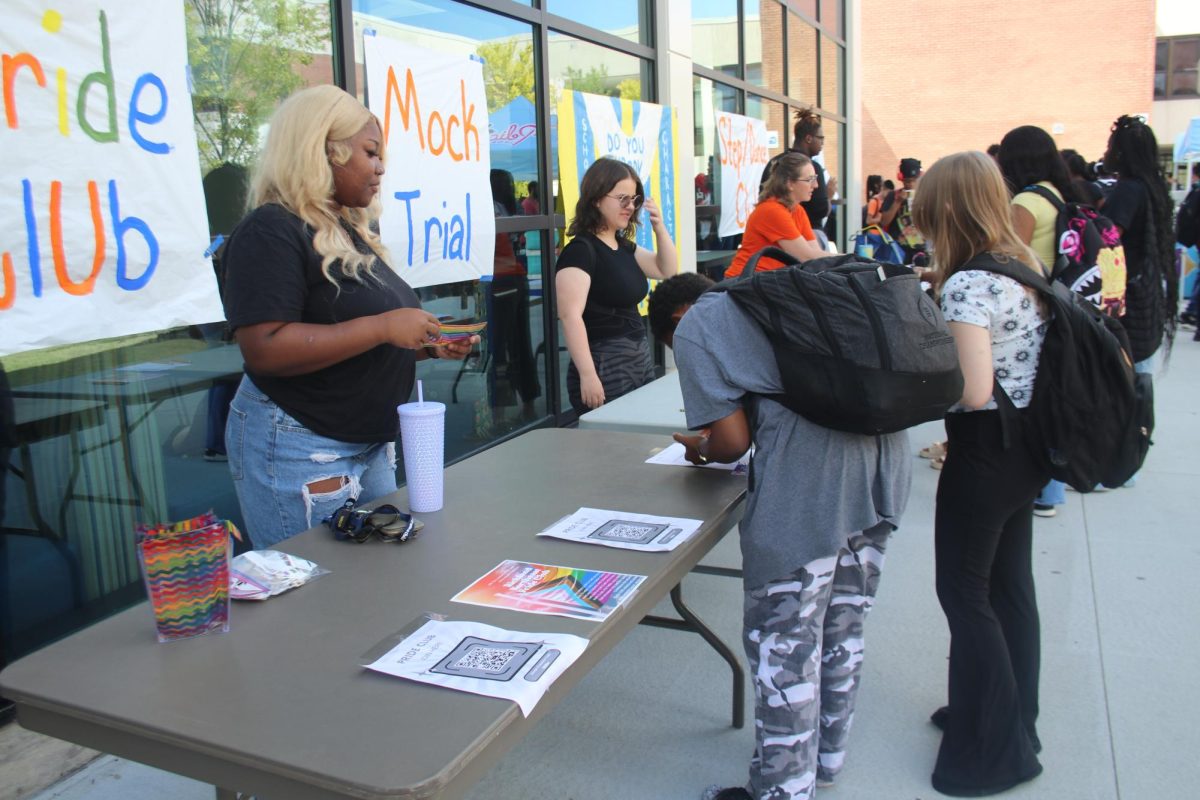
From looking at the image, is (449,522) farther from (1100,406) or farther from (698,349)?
(1100,406)

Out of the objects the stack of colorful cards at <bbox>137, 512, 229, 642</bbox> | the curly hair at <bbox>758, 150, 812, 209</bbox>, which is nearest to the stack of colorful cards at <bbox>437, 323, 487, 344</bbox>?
the stack of colorful cards at <bbox>137, 512, 229, 642</bbox>

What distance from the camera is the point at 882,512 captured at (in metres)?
1.98

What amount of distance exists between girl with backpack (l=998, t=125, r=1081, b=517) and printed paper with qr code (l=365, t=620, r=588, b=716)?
289cm

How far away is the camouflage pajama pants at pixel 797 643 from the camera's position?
1995mm

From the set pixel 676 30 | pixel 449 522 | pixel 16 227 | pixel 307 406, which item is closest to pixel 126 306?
pixel 16 227

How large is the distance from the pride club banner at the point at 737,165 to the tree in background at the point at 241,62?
14.4 ft

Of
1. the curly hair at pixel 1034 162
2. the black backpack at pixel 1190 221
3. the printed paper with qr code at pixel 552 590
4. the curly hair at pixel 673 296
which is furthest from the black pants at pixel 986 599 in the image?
the black backpack at pixel 1190 221

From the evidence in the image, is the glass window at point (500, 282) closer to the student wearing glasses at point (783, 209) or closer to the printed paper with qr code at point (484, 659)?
the student wearing glasses at point (783, 209)

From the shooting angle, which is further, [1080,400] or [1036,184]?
[1036,184]

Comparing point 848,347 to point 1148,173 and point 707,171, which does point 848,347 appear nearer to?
point 1148,173

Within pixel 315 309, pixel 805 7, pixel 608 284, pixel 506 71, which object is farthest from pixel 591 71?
pixel 805 7

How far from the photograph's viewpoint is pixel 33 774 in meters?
2.48

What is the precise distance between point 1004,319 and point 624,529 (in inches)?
39.4

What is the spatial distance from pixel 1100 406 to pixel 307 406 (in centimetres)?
172
